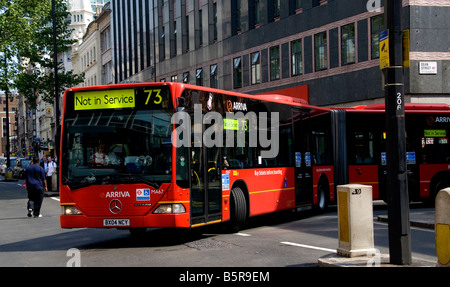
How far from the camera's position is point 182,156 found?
11.7 m

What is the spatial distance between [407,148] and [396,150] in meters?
11.1

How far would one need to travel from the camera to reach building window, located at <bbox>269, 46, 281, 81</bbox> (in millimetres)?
35616

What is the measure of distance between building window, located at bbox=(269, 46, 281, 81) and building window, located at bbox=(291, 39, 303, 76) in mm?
1454

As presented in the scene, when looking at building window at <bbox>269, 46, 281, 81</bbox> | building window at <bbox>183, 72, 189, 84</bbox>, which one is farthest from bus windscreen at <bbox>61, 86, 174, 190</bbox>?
building window at <bbox>183, 72, 189, 84</bbox>

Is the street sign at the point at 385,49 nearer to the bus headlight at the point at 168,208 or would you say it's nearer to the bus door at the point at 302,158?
the bus headlight at the point at 168,208

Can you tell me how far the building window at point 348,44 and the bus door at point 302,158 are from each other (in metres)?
13.2

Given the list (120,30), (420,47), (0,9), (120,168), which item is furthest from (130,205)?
(120,30)

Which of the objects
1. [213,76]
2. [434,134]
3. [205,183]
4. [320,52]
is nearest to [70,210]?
[205,183]

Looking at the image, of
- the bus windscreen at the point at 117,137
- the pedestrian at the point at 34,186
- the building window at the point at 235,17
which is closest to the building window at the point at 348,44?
the building window at the point at 235,17

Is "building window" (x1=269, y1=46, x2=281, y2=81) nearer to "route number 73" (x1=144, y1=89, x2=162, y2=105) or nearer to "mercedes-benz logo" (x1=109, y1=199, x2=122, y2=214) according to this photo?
"route number 73" (x1=144, y1=89, x2=162, y2=105)

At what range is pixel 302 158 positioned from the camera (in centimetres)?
1708

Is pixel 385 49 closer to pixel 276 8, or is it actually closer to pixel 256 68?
pixel 276 8

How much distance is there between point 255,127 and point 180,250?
4.29 meters
